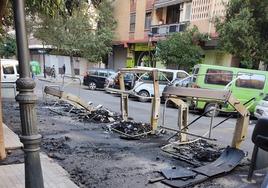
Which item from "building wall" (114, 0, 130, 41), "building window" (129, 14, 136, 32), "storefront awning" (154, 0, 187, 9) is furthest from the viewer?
"building wall" (114, 0, 130, 41)

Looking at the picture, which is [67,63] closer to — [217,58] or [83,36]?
[83,36]

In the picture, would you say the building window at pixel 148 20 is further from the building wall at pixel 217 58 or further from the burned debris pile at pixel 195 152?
the burned debris pile at pixel 195 152

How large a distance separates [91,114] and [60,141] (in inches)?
153

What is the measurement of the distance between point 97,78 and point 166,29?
6.46 meters

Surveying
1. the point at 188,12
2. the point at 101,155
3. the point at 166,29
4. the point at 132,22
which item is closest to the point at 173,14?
the point at 166,29

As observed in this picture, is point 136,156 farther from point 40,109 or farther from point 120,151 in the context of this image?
point 40,109

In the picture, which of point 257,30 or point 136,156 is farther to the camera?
point 257,30

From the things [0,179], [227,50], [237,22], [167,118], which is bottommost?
[167,118]

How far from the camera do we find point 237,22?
1666 cm

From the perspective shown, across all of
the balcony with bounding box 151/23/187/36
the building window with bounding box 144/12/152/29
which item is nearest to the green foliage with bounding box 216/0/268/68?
the balcony with bounding box 151/23/187/36

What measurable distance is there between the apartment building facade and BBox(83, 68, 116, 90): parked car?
4.61 meters

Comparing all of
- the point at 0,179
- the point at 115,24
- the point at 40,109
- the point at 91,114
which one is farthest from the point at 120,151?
the point at 115,24

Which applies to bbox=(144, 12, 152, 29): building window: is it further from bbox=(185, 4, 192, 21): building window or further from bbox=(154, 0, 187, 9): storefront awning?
bbox=(185, 4, 192, 21): building window

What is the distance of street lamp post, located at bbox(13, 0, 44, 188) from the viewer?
3.37 meters
